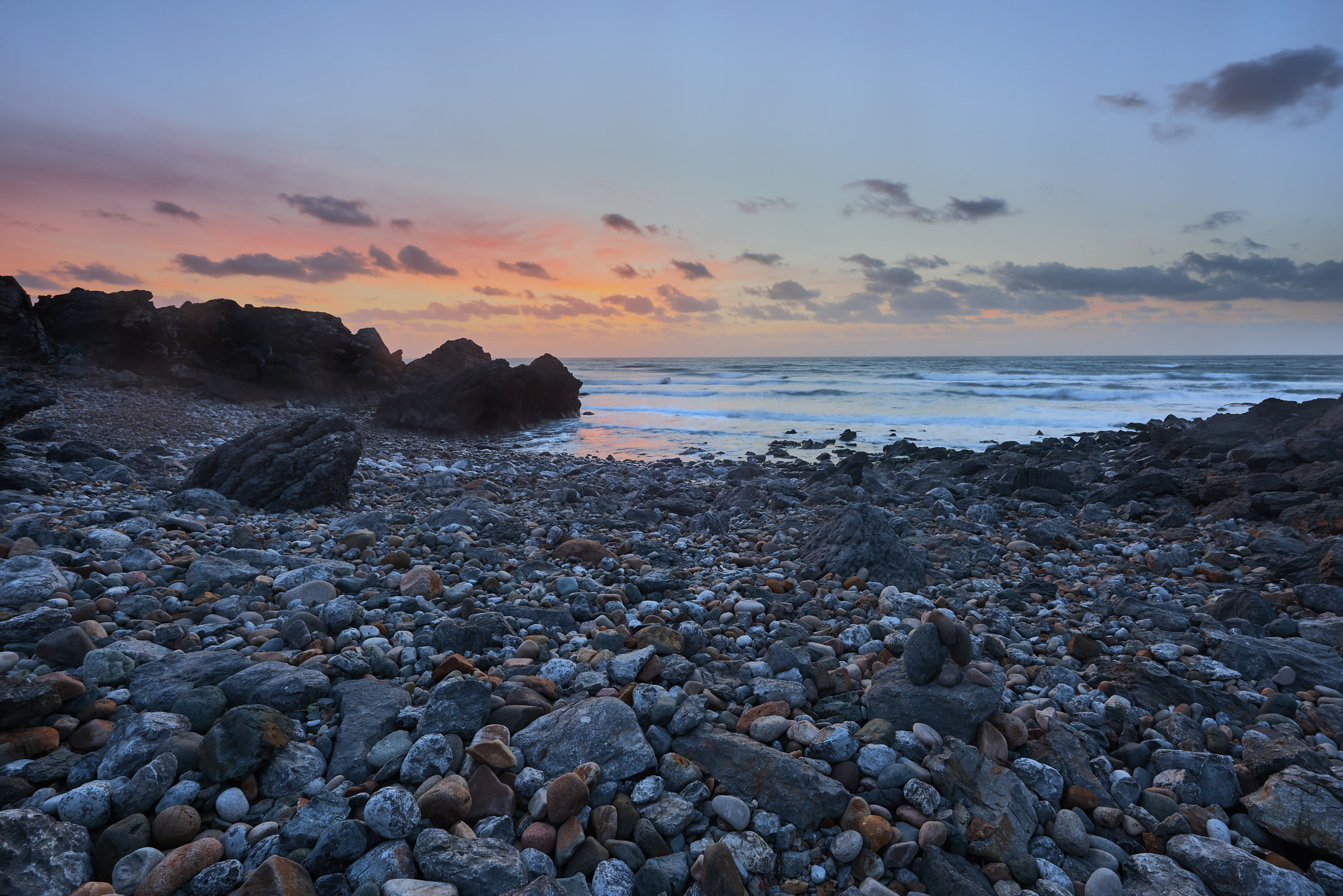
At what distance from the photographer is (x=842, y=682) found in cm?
353

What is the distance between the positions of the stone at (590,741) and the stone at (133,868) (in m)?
1.32

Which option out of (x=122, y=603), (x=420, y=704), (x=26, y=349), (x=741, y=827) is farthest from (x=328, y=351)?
(x=741, y=827)

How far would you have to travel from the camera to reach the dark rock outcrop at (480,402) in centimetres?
1917

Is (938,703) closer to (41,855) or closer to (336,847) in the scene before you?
(336,847)

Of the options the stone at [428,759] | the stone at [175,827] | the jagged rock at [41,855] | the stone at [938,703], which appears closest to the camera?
the jagged rock at [41,855]

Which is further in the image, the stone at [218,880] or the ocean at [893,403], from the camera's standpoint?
the ocean at [893,403]

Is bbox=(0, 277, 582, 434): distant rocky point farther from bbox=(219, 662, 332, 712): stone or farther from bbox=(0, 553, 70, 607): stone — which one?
bbox=(219, 662, 332, 712): stone

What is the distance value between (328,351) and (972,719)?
80.6 ft

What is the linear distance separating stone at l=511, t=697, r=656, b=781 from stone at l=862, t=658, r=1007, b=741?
1.29m

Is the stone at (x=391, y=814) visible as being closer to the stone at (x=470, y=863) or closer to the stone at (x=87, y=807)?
the stone at (x=470, y=863)

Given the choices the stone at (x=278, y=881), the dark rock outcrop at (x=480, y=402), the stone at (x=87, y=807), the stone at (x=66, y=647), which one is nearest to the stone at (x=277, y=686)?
the stone at (x=87, y=807)

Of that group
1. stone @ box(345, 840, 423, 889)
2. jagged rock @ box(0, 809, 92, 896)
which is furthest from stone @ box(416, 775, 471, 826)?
jagged rock @ box(0, 809, 92, 896)

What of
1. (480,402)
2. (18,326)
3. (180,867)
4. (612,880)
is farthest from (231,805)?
(18,326)

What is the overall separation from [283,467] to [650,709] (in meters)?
6.64
